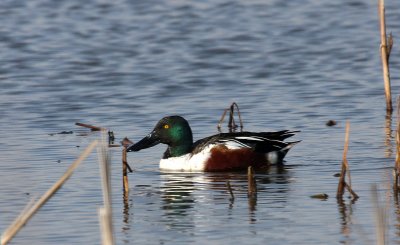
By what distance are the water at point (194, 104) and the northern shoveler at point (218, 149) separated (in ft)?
0.76

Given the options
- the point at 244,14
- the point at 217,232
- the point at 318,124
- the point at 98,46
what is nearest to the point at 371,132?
the point at 318,124

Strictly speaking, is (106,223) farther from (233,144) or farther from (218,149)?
(233,144)

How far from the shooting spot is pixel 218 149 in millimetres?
10773

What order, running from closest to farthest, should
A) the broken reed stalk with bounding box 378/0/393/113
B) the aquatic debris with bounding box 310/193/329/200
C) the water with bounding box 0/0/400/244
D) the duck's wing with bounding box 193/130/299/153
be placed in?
the water with bounding box 0/0/400/244 < the aquatic debris with bounding box 310/193/329/200 < the duck's wing with bounding box 193/130/299/153 < the broken reed stalk with bounding box 378/0/393/113

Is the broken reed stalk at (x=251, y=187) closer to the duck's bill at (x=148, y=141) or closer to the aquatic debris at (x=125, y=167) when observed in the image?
the aquatic debris at (x=125, y=167)

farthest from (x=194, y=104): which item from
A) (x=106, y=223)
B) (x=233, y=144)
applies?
(x=106, y=223)

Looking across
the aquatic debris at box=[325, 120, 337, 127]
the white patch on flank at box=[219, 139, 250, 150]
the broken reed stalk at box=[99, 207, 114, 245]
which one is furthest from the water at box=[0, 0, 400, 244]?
the broken reed stalk at box=[99, 207, 114, 245]

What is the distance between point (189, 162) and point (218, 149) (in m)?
0.30

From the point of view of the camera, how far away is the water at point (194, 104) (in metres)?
8.08

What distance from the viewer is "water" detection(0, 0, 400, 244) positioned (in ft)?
26.5

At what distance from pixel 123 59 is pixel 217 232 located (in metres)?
10.1

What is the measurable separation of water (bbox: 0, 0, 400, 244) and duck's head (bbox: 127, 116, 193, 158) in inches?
8.3

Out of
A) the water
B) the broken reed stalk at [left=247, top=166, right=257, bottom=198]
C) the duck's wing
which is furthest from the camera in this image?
the duck's wing

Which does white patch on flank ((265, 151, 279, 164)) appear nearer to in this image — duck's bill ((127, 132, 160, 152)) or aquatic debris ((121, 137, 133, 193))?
duck's bill ((127, 132, 160, 152))
